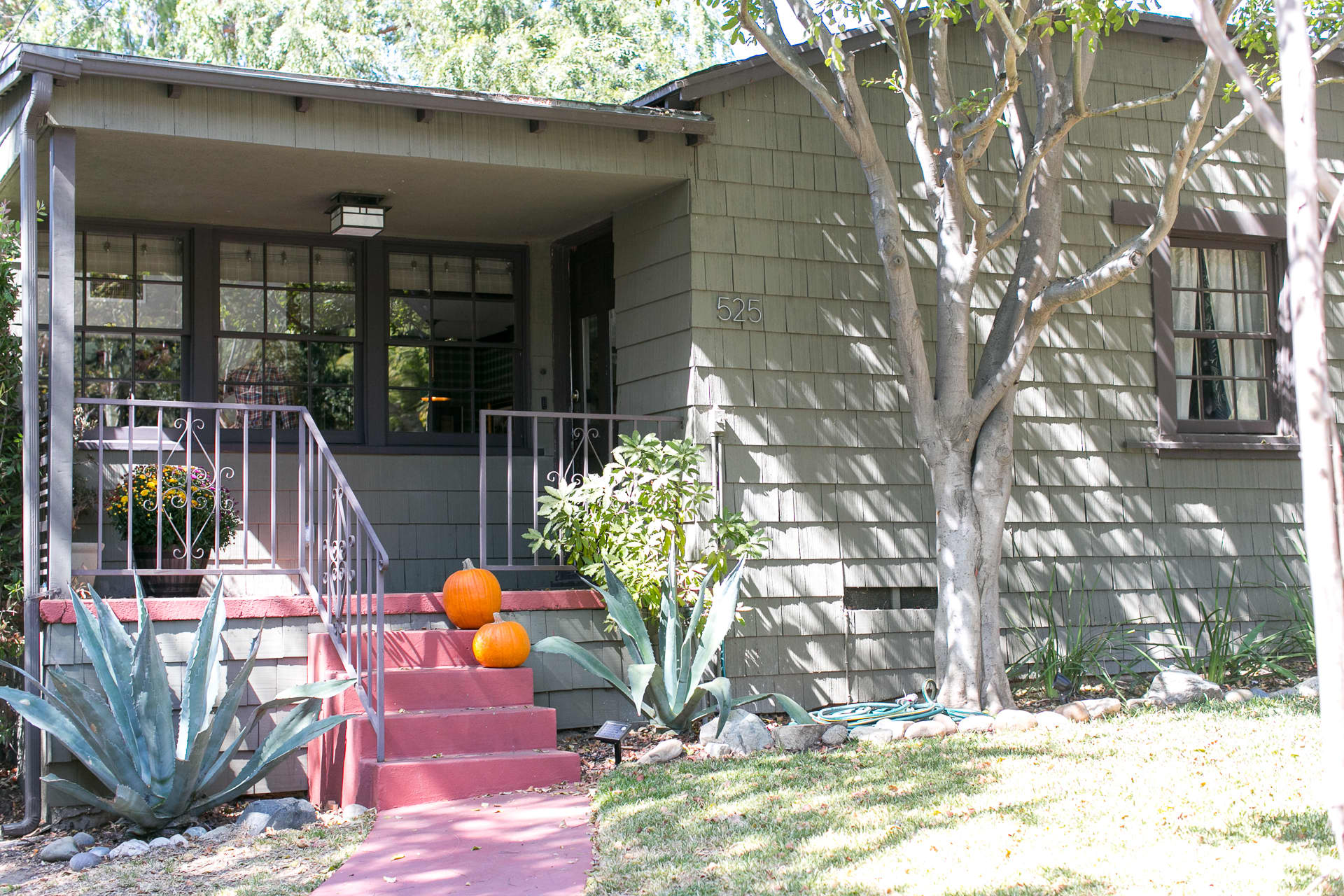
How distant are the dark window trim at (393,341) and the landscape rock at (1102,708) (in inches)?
147

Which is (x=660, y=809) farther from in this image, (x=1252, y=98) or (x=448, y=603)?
(x=1252, y=98)

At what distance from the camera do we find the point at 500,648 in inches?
224

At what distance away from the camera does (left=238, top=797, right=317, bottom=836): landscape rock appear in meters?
4.82

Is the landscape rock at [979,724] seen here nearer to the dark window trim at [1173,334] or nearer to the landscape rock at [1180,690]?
the landscape rock at [1180,690]

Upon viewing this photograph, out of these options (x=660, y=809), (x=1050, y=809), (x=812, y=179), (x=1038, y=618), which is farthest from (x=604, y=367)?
(x=1050, y=809)

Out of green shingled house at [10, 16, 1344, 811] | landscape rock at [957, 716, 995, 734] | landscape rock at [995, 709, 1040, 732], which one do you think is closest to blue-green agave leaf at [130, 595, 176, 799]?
green shingled house at [10, 16, 1344, 811]

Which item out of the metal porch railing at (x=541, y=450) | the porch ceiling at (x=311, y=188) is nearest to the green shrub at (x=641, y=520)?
the metal porch railing at (x=541, y=450)

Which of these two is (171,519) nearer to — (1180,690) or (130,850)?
(130,850)

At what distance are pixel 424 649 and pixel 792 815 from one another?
2.16 m

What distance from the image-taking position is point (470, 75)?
55.4 ft

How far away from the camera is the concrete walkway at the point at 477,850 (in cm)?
381

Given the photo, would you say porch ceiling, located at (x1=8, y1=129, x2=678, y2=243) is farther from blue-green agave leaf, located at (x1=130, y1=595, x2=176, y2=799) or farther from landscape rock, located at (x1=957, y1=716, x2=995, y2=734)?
landscape rock, located at (x1=957, y1=716, x2=995, y2=734)

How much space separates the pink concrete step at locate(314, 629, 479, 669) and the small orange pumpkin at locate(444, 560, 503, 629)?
0.30 feet

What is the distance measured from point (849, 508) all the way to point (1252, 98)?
4.51 meters
